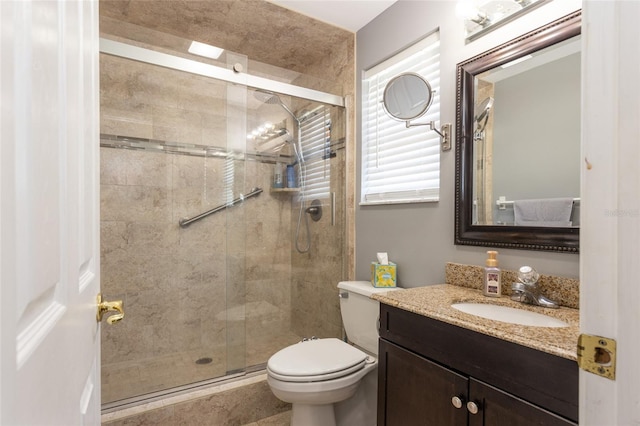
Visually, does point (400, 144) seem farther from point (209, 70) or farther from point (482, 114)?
point (209, 70)

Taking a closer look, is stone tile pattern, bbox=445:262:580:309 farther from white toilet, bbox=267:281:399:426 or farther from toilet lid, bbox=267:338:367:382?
toilet lid, bbox=267:338:367:382

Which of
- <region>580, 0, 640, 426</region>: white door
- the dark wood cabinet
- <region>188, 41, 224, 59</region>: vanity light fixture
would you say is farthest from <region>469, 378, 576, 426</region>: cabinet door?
<region>188, 41, 224, 59</region>: vanity light fixture

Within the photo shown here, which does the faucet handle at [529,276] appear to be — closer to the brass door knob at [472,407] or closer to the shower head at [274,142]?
the brass door knob at [472,407]

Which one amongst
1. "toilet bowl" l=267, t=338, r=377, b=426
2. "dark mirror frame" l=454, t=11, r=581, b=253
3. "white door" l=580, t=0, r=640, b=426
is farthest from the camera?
"toilet bowl" l=267, t=338, r=377, b=426

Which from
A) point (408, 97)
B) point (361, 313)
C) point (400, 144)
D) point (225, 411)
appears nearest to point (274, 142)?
point (400, 144)

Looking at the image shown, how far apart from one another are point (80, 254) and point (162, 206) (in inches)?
74.1

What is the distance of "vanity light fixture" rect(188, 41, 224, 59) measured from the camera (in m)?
2.07

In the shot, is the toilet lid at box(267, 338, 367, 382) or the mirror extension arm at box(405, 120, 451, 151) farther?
the mirror extension arm at box(405, 120, 451, 151)

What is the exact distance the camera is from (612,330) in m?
0.44

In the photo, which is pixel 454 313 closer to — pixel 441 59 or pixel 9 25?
pixel 9 25

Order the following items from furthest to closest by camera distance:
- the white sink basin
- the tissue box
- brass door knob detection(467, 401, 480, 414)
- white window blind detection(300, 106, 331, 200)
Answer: white window blind detection(300, 106, 331, 200) → the tissue box → the white sink basin → brass door knob detection(467, 401, 480, 414)

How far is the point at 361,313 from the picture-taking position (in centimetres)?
171

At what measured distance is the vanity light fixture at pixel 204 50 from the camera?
2066 millimetres

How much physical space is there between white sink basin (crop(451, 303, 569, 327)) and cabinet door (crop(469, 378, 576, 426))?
0.99ft
